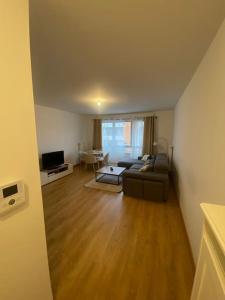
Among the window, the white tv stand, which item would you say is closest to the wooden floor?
the white tv stand

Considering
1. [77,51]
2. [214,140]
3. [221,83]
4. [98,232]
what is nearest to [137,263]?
[98,232]

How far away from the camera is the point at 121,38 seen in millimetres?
1338

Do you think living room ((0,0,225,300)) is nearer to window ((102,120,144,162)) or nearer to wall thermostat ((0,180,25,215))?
wall thermostat ((0,180,25,215))

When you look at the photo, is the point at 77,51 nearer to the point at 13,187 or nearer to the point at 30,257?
the point at 13,187

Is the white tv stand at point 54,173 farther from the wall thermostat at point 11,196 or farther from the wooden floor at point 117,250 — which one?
the wall thermostat at point 11,196

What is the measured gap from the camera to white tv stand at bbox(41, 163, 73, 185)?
13.6 feet

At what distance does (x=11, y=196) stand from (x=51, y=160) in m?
4.22

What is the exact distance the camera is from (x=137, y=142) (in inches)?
242

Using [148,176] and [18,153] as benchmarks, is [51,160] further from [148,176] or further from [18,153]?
[18,153]

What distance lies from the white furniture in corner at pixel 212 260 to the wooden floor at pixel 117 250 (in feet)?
2.97

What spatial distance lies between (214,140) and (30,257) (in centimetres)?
165

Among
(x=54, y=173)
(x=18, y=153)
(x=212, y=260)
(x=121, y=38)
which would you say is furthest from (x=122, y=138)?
(x=212, y=260)

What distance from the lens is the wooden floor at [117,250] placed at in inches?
56.5

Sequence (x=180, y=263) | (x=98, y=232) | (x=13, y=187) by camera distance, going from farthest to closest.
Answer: (x=98, y=232)
(x=180, y=263)
(x=13, y=187)
